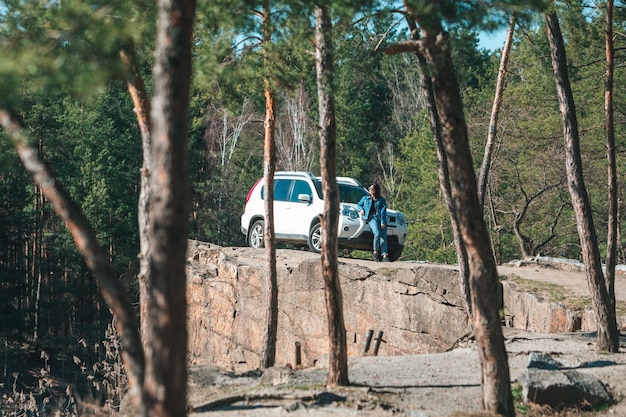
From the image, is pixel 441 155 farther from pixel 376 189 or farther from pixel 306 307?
pixel 306 307

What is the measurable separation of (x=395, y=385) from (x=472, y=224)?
2.65 metres

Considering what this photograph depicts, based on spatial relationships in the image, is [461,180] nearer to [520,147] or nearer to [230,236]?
[520,147]

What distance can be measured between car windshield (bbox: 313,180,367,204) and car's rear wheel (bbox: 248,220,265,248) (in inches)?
73.0

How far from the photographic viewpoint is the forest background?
13.9m

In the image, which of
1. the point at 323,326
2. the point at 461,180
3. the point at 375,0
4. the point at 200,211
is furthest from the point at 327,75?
the point at 200,211

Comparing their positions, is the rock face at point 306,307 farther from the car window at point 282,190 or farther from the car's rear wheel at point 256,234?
the car window at point 282,190

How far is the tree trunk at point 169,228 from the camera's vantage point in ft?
18.8

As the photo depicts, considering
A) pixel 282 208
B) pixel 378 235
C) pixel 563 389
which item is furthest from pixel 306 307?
pixel 563 389

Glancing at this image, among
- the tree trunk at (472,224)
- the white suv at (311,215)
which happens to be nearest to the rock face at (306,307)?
the white suv at (311,215)

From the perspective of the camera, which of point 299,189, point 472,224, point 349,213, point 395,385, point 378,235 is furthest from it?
point 299,189

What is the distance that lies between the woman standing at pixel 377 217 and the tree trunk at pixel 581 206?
837 centimetres

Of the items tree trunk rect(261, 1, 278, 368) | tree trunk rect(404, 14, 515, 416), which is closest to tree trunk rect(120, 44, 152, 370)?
tree trunk rect(404, 14, 515, 416)

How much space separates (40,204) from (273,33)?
36.9 meters

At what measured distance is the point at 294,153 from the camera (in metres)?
55.1
